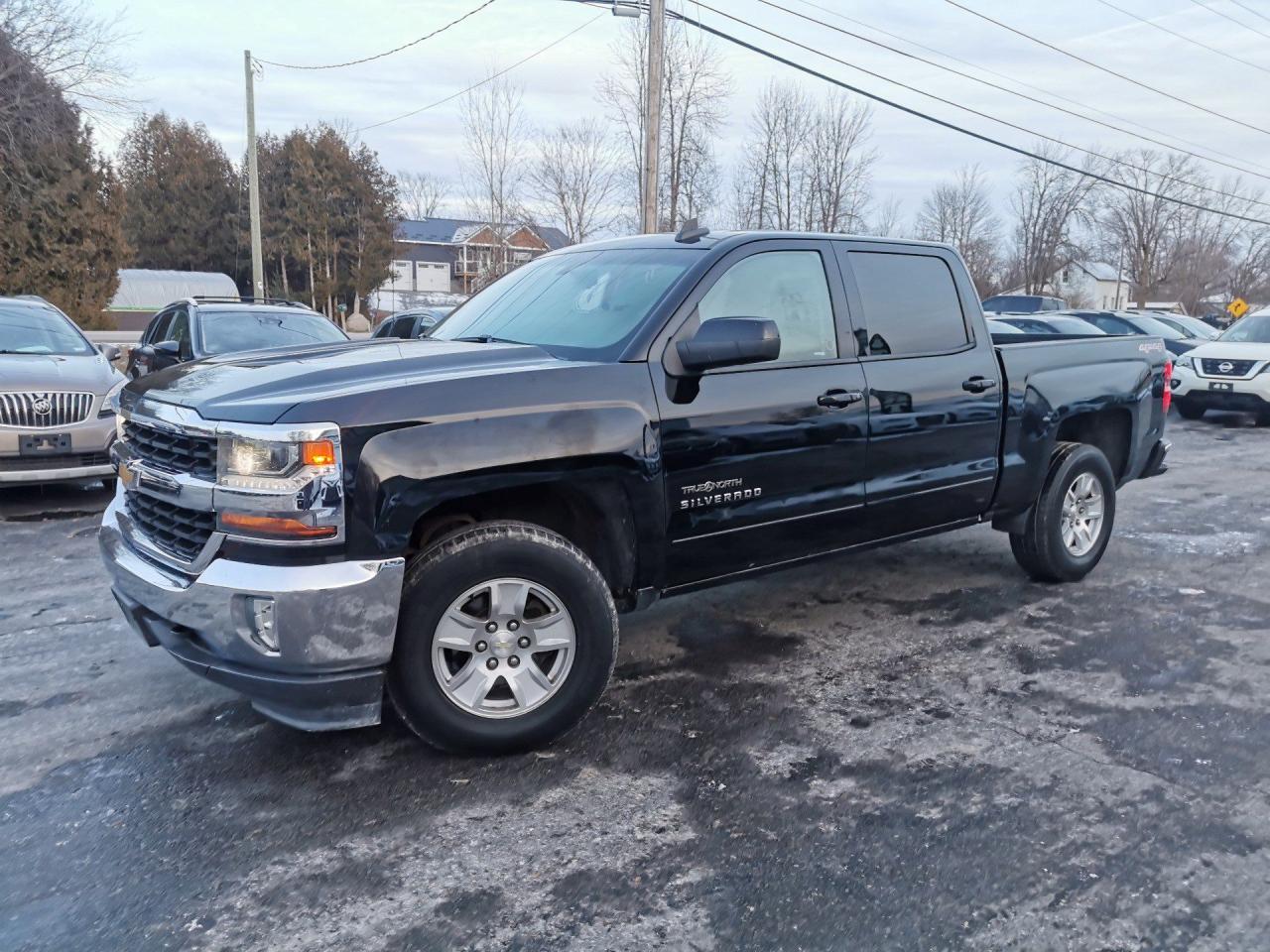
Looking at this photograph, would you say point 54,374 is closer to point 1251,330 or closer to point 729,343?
point 729,343

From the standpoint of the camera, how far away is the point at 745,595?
5609mm

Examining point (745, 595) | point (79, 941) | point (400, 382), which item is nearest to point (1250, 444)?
point (745, 595)

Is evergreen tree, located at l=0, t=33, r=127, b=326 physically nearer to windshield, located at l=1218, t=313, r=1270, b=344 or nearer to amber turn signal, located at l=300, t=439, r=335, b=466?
amber turn signal, located at l=300, t=439, r=335, b=466

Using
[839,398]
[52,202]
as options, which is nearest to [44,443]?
[839,398]

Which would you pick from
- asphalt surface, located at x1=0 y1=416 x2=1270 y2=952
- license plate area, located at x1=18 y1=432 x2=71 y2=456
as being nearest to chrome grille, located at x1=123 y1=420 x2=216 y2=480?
asphalt surface, located at x1=0 y1=416 x2=1270 y2=952

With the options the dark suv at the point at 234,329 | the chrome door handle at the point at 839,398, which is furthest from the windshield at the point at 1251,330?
the dark suv at the point at 234,329

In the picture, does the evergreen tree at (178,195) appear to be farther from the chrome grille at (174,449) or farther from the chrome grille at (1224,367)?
the chrome grille at (174,449)

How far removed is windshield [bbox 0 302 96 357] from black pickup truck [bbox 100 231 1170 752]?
566 centimetres

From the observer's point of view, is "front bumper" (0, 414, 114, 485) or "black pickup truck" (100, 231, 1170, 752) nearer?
"black pickup truck" (100, 231, 1170, 752)

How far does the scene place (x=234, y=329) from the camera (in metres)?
9.73

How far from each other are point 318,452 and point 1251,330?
16394mm

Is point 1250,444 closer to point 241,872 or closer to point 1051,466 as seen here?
point 1051,466

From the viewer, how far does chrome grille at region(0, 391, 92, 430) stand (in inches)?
294

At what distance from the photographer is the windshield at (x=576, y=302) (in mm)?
4051
